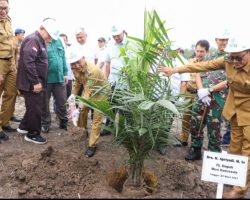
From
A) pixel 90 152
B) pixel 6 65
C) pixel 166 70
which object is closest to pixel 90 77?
pixel 90 152

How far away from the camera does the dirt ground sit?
351cm

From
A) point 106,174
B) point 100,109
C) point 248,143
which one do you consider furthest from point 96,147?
point 248,143

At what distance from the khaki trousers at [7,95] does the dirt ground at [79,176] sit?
2.41 feet

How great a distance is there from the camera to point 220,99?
186 inches

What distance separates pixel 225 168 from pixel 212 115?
1.74m

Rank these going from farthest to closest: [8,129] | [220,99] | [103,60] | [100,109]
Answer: [103,60] < [8,129] < [220,99] < [100,109]

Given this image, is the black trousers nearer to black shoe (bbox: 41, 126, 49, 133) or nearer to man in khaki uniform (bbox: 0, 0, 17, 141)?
man in khaki uniform (bbox: 0, 0, 17, 141)

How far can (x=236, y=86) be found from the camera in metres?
3.81

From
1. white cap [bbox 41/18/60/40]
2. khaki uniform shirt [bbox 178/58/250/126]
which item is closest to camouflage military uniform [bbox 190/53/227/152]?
khaki uniform shirt [bbox 178/58/250/126]

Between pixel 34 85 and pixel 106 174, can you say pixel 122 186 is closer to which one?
pixel 106 174

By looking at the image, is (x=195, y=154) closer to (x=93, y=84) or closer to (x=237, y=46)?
(x=93, y=84)

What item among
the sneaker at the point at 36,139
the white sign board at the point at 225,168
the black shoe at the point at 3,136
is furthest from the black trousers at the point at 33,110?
the white sign board at the point at 225,168

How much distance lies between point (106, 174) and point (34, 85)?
5.61 feet

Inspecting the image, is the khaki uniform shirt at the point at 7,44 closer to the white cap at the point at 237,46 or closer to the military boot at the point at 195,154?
the military boot at the point at 195,154
